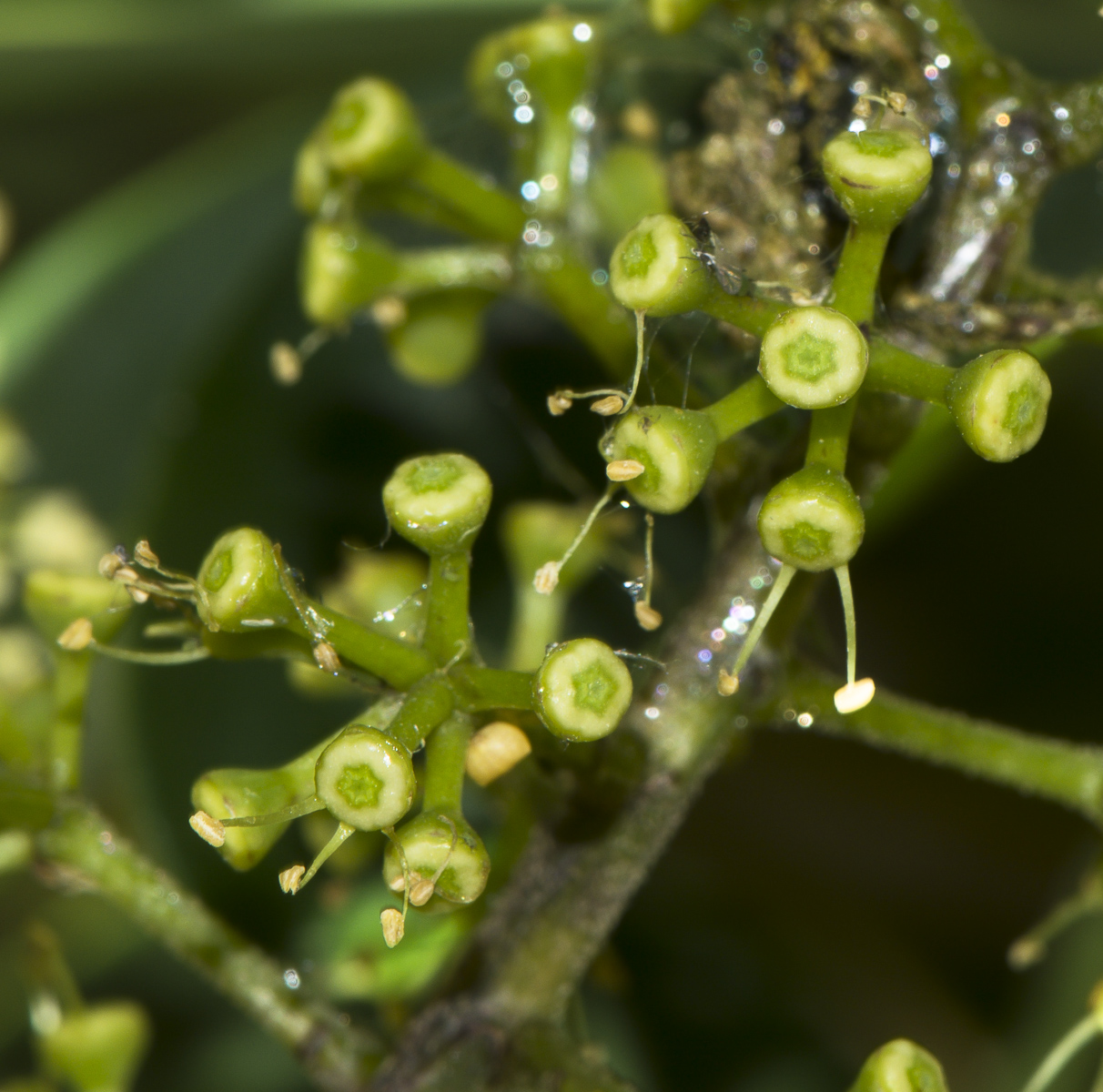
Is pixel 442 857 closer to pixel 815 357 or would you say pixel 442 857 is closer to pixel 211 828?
pixel 211 828

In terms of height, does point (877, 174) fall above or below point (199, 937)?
above

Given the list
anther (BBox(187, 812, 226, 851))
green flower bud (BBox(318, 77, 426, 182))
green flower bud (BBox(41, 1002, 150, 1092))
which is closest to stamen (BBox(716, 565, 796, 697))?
anther (BBox(187, 812, 226, 851))

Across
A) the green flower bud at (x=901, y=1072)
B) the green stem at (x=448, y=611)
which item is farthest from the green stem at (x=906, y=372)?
the green flower bud at (x=901, y=1072)

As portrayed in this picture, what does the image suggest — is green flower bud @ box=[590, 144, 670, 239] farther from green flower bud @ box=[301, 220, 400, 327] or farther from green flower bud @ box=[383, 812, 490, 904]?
green flower bud @ box=[383, 812, 490, 904]

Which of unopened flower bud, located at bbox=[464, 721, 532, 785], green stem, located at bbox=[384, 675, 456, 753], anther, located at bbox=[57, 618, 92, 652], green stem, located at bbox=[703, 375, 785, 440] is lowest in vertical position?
anther, located at bbox=[57, 618, 92, 652]

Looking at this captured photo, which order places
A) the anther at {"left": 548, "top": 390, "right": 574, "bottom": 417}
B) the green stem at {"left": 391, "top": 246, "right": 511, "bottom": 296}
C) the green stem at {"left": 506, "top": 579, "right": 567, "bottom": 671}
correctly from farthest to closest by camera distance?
the green stem at {"left": 506, "top": 579, "right": 567, "bottom": 671}
the green stem at {"left": 391, "top": 246, "right": 511, "bottom": 296}
the anther at {"left": 548, "top": 390, "right": 574, "bottom": 417}

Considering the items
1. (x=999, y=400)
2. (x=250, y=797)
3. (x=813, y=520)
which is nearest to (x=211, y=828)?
(x=250, y=797)

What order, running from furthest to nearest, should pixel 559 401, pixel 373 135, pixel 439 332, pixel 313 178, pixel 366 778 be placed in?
pixel 439 332 < pixel 313 178 < pixel 373 135 < pixel 559 401 < pixel 366 778

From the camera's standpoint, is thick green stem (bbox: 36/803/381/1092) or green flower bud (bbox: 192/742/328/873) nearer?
green flower bud (bbox: 192/742/328/873)
